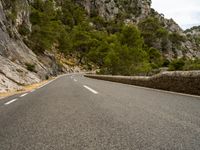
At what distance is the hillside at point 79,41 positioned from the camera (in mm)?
34306

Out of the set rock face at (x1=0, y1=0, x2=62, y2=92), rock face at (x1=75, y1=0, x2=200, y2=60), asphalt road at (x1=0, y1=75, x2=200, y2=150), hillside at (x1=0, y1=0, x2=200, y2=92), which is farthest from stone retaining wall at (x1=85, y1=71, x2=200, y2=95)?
rock face at (x1=75, y1=0, x2=200, y2=60)

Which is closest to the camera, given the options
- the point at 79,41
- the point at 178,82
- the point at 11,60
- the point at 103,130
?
the point at 103,130

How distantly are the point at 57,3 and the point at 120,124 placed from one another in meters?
143

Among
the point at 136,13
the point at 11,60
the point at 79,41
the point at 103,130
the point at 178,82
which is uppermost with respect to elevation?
the point at 136,13

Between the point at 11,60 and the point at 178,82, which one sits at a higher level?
the point at 11,60

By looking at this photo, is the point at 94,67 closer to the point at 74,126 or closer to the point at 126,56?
the point at 126,56

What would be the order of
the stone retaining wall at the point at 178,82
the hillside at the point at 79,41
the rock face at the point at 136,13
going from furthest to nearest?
the rock face at the point at 136,13 → the hillside at the point at 79,41 → the stone retaining wall at the point at 178,82

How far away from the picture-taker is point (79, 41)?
334 feet

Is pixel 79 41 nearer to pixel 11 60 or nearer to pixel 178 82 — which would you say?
pixel 11 60

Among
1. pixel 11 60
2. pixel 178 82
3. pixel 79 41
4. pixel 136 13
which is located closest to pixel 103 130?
pixel 178 82

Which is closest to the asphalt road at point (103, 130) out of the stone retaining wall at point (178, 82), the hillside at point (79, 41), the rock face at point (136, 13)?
the stone retaining wall at point (178, 82)

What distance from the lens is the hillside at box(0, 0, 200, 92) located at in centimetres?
3431

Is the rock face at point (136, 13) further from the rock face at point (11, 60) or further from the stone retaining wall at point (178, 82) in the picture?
the stone retaining wall at point (178, 82)

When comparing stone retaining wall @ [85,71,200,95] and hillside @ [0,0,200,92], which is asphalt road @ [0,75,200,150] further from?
hillside @ [0,0,200,92]
